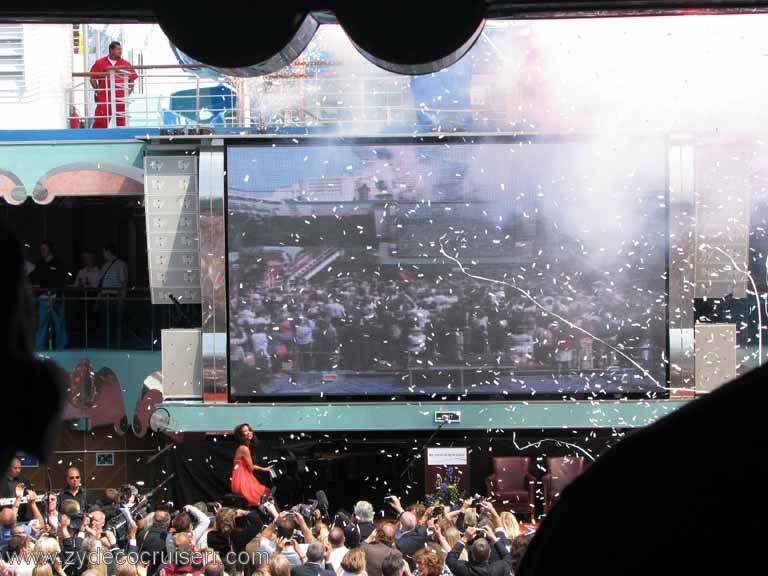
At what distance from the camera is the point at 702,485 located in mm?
463

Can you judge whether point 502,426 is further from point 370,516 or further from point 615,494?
point 615,494

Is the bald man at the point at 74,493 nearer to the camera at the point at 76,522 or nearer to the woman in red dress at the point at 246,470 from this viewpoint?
the camera at the point at 76,522

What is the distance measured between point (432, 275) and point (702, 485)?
29.4 feet

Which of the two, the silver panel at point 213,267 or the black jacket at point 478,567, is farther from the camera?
the silver panel at point 213,267

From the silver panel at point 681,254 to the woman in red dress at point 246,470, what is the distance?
12.2 feet

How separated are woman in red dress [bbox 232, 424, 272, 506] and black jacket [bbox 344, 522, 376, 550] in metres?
2.70

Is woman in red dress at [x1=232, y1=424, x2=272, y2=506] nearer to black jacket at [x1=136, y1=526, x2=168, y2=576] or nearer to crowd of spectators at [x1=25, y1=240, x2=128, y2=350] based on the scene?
crowd of spectators at [x1=25, y1=240, x2=128, y2=350]

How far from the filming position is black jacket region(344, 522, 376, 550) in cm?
596

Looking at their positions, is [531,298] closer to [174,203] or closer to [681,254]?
[681,254]

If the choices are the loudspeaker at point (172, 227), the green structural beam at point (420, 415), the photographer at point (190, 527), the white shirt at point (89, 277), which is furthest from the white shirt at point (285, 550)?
the white shirt at point (89, 277)

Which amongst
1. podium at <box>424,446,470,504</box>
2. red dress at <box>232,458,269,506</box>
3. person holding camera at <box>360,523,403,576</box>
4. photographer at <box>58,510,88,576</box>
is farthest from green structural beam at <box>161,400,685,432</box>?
person holding camera at <box>360,523,403,576</box>

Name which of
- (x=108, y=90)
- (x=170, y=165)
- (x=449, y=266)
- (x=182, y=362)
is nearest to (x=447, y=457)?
(x=449, y=266)

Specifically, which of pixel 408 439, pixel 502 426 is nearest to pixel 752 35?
pixel 502 426

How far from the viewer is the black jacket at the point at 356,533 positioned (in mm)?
5957
